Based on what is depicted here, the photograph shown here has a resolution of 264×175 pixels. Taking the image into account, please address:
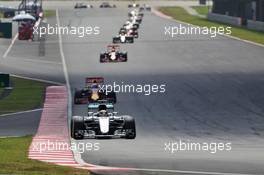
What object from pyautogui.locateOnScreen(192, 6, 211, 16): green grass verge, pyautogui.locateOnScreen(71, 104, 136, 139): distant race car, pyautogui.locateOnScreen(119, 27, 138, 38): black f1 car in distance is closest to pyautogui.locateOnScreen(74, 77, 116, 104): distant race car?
pyautogui.locateOnScreen(71, 104, 136, 139): distant race car

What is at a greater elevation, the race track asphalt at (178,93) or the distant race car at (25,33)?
the race track asphalt at (178,93)

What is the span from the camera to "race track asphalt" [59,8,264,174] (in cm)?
2983

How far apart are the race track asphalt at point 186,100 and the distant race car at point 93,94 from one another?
1.73ft

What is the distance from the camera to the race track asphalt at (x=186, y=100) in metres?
29.8

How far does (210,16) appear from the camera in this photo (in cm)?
13700

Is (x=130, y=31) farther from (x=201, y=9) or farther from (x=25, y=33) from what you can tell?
(x=201, y=9)

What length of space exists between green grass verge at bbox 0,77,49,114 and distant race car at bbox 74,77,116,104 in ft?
8.55

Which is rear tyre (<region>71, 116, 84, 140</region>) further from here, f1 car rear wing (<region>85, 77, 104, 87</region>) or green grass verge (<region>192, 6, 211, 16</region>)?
green grass verge (<region>192, 6, 211, 16</region>)

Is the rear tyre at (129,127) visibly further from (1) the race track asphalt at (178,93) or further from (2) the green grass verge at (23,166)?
(2) the green grass verge at (23,166)

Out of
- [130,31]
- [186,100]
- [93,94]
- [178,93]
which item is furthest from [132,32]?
[93,94]

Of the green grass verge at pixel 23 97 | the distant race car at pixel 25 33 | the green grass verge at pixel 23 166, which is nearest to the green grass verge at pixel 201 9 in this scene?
the distant race car at pixel 25 33

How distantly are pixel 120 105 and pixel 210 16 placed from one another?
3667 inches

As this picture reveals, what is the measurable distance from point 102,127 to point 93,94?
9.08 m

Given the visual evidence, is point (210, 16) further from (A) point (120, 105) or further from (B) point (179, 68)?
(A) point (120, 105)
